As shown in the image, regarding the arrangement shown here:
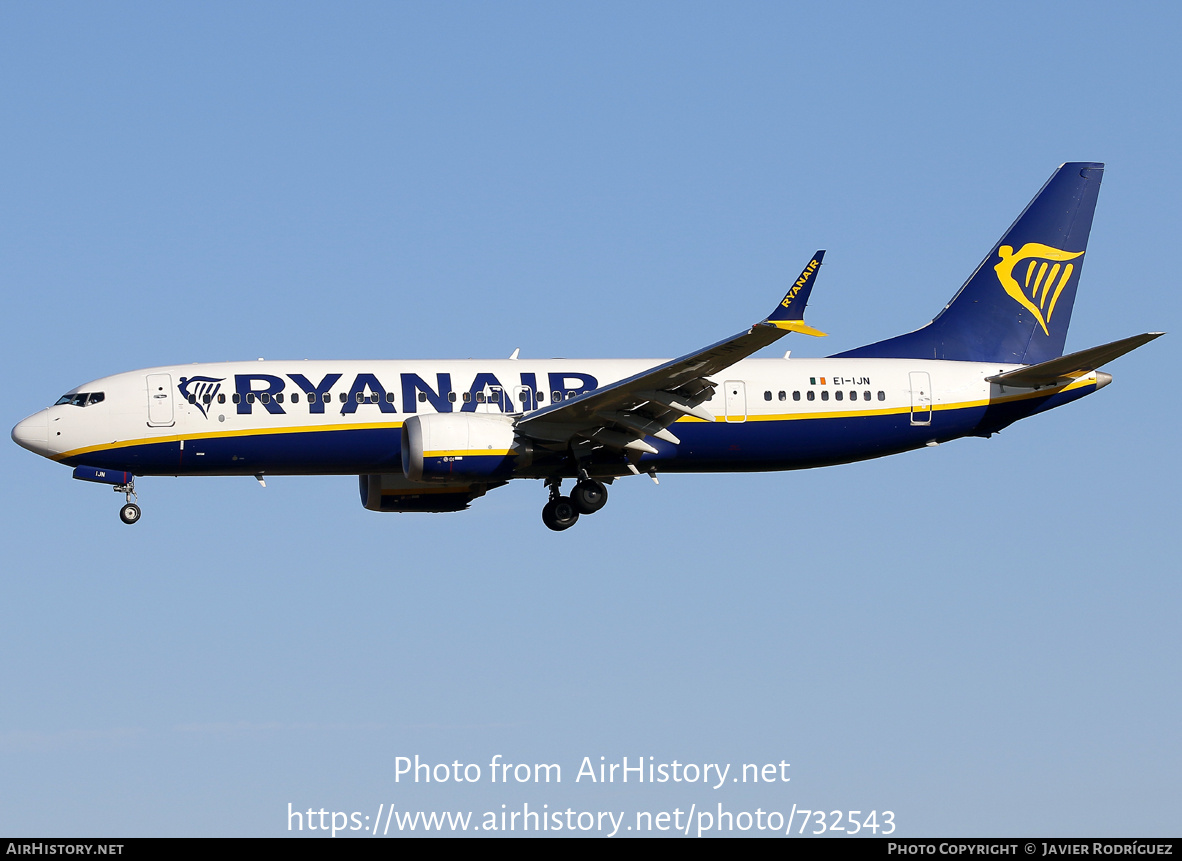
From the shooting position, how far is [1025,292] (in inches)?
1837

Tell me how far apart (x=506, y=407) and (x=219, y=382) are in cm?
699

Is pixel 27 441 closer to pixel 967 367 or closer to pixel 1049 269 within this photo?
pixel 967 367

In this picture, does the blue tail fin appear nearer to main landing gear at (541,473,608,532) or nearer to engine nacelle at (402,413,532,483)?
main landing gear at (541,473,608,532)

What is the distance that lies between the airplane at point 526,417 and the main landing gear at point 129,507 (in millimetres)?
39

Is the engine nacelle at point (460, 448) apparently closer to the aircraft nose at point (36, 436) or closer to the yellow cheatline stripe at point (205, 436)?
the yellow cheatline stripe at point (205, 436)

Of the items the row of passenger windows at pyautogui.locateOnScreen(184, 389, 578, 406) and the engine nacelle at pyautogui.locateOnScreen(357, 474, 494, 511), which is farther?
the engine nacelle at pyautogui.locateOnScreen(357, 474, 494, 511)

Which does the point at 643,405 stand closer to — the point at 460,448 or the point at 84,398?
the point at 460,448

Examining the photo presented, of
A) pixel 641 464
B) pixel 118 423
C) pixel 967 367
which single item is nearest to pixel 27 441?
pixel 118 423

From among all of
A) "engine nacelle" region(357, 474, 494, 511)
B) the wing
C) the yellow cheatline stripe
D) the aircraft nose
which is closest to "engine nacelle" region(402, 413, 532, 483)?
the wing

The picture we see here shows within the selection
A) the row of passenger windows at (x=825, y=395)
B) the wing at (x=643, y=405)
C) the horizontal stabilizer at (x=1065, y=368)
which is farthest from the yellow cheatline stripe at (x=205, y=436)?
the horizontal stabilizer at (x=1065, y=368)

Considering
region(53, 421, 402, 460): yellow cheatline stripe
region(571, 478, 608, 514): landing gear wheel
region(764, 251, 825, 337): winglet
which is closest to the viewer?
region(764, 251, 825, 337): winglet

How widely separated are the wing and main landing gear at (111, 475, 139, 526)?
9644 millimetres

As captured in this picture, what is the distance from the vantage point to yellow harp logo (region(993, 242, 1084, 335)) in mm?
46562
